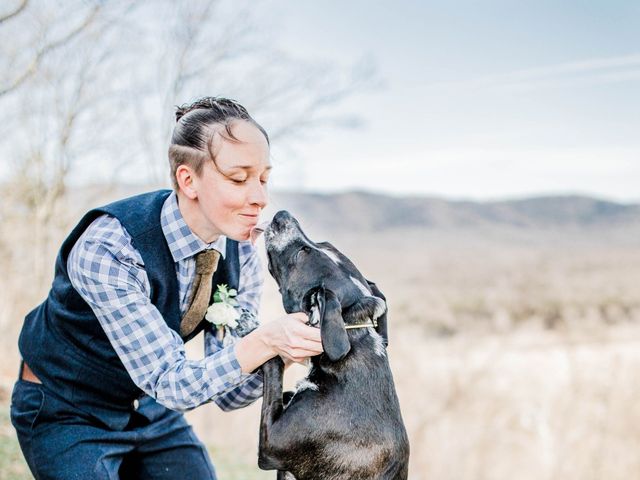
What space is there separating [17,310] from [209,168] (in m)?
9.53

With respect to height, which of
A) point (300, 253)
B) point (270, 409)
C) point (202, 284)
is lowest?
point (270, 409)

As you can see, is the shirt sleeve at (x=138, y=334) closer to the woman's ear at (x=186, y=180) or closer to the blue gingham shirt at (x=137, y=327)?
the blue gingham shirt at (x=137, y=327)

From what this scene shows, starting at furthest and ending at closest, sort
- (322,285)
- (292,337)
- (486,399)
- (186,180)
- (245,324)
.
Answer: (486,399) < (245,324) < (322,285) < (186,180) < (292,337)

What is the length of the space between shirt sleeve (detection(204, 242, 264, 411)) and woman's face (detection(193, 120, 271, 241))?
0.36m

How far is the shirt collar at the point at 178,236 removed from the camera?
272 centimetres

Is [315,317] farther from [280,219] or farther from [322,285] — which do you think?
[280,219]

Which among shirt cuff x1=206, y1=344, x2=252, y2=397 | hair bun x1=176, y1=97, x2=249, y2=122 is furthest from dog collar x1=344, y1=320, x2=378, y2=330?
hair bun x1=176, y1=97, x2=249, y2=122

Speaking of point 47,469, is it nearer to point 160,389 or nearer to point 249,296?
point 160,389

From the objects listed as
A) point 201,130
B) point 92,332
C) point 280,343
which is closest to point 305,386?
point 280,343

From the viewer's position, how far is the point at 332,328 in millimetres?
2490

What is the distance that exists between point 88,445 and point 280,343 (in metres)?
0.88

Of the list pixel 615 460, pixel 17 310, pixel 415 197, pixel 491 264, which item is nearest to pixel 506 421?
pixel 615 460

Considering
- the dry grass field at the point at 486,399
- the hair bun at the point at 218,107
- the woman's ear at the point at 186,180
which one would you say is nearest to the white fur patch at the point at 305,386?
the woman's ear at the point at 186,180

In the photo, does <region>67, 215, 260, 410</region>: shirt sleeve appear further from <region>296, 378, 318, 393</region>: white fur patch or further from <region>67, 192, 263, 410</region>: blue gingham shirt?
<region>296, 378, 318, 393</region>: white fur patch
